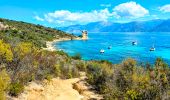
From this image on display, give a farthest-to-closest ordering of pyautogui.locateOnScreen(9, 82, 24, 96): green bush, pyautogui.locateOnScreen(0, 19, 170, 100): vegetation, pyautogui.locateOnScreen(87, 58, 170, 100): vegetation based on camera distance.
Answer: pyautogui.locateOnScreen(9, 82, 24, 96): green bush, pyautogui.locateOnScreen(0, 19, 170, 100): vegetation, pyautogui.locateOnScreen(87, 58, 170, 100): vegetation

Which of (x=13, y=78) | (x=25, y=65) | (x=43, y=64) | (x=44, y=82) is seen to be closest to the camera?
(x=13, y=78)

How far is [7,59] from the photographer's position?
29812 millimetres

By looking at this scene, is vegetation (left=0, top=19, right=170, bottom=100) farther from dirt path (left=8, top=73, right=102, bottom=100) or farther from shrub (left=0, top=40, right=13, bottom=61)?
dirt path (left=8, top=73, right=102, bottom=100)

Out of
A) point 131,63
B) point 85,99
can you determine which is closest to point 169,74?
point 131,63

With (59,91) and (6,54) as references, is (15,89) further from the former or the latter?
(59,91)

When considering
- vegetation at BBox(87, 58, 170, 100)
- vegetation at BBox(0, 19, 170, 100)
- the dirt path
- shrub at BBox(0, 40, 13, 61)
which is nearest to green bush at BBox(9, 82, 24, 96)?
vegetation at BBox(0, 19, 170, 100)

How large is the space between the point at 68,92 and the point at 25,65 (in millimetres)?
5237

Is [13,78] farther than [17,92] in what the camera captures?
Yes

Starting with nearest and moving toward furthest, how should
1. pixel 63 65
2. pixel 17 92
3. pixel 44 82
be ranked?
pixel 17 92, pixel 44 82, pixel 63 65

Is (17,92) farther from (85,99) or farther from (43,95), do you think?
(85,99)

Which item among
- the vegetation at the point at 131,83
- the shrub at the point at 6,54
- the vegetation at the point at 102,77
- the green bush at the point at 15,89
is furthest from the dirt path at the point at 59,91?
the shrub at the point at 6,54

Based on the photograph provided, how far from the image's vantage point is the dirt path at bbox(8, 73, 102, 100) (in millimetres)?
29406

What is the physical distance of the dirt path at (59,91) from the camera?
29406 mm

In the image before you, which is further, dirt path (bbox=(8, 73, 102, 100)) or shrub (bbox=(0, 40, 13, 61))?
dirt path (bbox=(8, 73, 102, 100))
